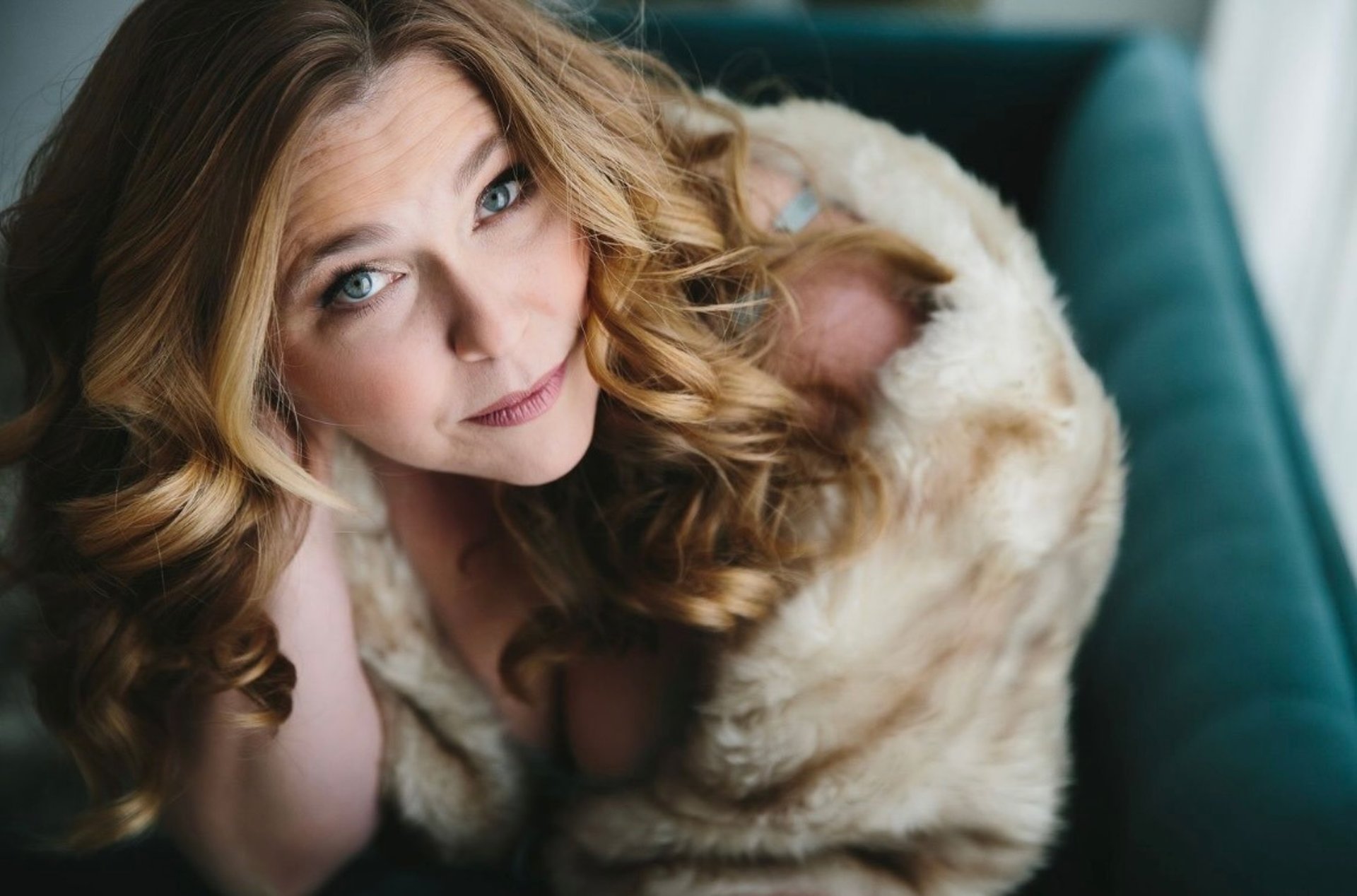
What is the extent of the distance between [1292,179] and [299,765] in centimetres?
175

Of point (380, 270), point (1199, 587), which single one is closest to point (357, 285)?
point (380, 270)

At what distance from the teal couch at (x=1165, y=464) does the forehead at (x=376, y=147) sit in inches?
17.1

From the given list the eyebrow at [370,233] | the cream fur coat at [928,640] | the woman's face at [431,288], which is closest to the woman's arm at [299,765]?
the cream fur coat at [928,640]

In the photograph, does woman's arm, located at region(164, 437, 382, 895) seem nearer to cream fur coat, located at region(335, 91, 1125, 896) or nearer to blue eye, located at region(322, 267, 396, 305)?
cream fur coat, located at region(335, 91, 1125, 896)

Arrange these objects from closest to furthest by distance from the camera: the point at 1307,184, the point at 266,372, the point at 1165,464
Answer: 1. the point at 266,372
2. the point at 1165,464
3. the point at 1307,184

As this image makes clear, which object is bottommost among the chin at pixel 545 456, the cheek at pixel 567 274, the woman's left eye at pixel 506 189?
the chin at pixel 545 456

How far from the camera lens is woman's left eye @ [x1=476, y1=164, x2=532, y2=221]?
0.82 metres

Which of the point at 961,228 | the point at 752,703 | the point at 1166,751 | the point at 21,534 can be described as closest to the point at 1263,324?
the point at 961,228

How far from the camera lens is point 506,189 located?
2.72 feet

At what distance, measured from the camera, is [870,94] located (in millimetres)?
1668

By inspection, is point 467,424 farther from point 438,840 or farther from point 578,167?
point 438,840

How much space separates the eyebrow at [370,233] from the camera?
76 cm

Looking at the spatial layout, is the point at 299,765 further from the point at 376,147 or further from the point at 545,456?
the point at 376,147

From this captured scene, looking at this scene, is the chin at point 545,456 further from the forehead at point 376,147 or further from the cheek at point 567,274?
the forehead at point 376,147
